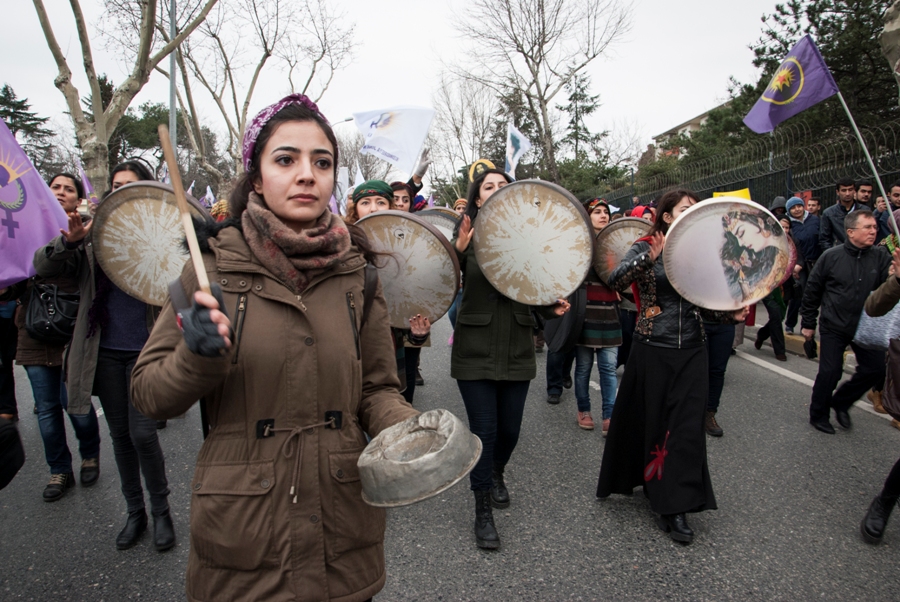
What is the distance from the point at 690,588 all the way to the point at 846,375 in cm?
515

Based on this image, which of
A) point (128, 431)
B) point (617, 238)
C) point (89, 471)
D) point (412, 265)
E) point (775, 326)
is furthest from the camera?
point (775, 326)

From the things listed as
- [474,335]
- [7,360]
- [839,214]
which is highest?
[839,214]

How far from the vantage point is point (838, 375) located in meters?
4.56

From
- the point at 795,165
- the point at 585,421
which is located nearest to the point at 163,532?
the point at 585,421

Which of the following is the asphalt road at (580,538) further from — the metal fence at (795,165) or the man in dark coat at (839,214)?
the metal fence at (795,165)

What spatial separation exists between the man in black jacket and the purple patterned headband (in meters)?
4.49

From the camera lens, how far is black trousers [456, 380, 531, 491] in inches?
123

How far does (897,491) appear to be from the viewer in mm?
3045

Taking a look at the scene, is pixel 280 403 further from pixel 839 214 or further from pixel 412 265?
Answer: pixel 839 214

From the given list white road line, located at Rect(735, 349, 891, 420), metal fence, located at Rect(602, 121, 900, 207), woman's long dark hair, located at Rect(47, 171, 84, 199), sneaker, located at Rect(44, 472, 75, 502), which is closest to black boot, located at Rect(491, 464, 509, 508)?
sneaker, located at Rect(44, 472, 75, 502)

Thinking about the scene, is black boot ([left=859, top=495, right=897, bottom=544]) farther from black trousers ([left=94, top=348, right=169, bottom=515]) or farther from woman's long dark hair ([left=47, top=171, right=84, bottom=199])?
woman's long dark hair ([left=47, top=171, right=84, bottom=199])

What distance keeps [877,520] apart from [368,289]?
301 cm

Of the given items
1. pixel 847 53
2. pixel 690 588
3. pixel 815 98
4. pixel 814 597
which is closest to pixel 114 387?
pixel 690 588

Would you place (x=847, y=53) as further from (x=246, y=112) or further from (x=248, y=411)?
(x=248, y=411)
